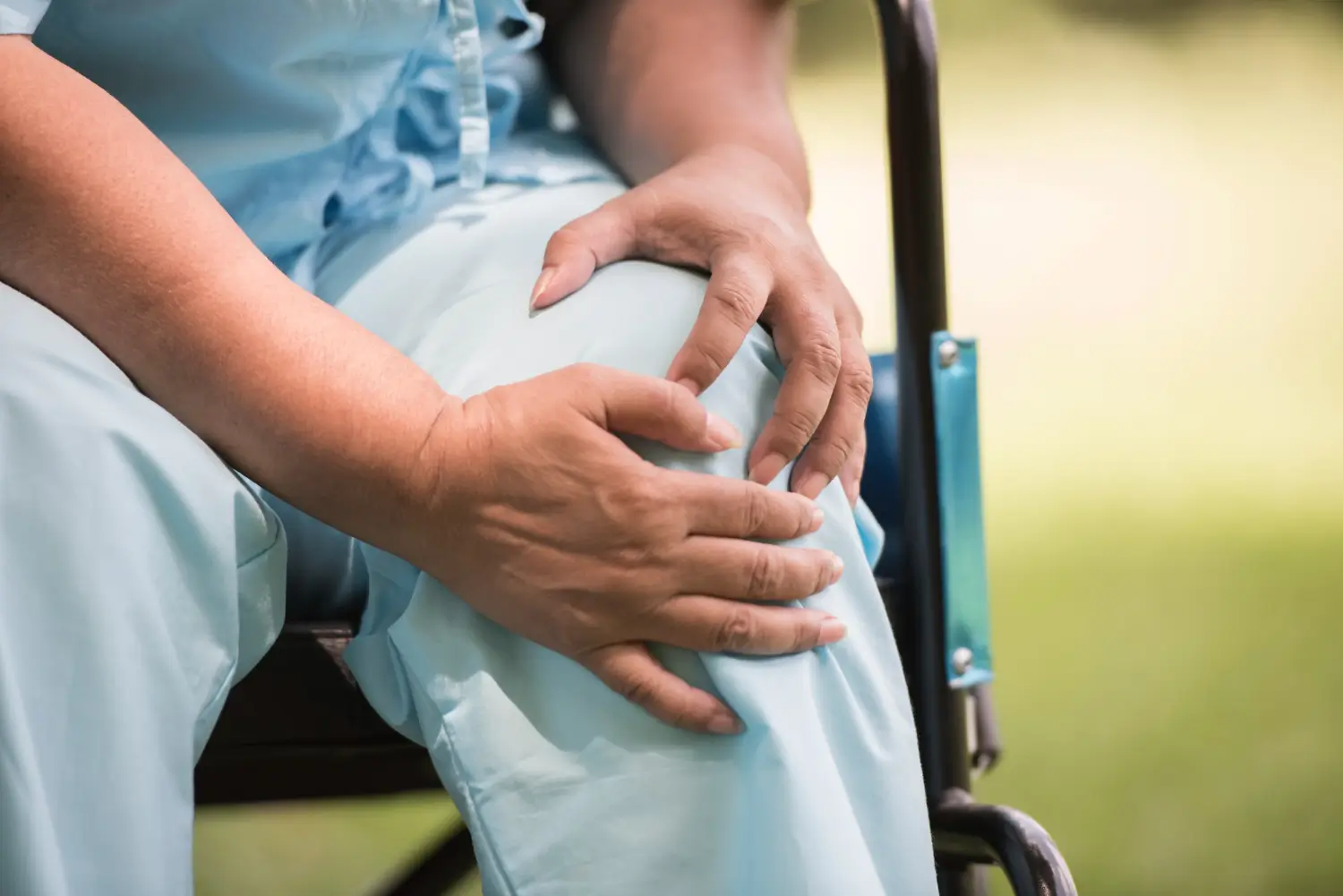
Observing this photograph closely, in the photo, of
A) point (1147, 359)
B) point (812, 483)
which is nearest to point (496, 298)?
point (812, 483)

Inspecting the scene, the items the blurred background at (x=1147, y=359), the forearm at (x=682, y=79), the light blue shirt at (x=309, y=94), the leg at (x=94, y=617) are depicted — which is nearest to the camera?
the leg at (x=94, y=617)

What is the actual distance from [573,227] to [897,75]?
185 mm

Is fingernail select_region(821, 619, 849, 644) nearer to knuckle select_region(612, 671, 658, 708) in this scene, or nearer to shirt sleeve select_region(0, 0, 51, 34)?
knuckle select_region(612, 671, 658, 708)

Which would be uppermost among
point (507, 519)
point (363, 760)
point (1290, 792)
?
point (507, 519)

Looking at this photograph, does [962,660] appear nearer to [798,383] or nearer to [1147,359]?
[798,383]

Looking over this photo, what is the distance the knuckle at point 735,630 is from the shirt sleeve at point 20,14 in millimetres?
263

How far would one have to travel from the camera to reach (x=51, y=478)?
11.8 inches

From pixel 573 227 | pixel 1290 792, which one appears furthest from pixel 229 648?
pixel 1290 792

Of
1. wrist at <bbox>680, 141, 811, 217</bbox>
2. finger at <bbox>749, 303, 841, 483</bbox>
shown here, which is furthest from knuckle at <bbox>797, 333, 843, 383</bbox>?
wrist at <bbox>680, 141, 811, 217</bbox>

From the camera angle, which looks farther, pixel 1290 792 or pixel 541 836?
pixel 1290 792

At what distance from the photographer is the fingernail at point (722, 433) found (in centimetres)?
36

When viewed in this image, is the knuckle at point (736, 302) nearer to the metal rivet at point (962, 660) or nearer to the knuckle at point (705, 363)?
the knuckle at point (705, 363)

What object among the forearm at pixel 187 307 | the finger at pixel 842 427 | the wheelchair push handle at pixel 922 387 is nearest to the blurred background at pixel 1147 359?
the wheelchair push handle at pixel 922 387

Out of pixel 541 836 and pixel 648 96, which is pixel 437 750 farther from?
pixel 648 96
